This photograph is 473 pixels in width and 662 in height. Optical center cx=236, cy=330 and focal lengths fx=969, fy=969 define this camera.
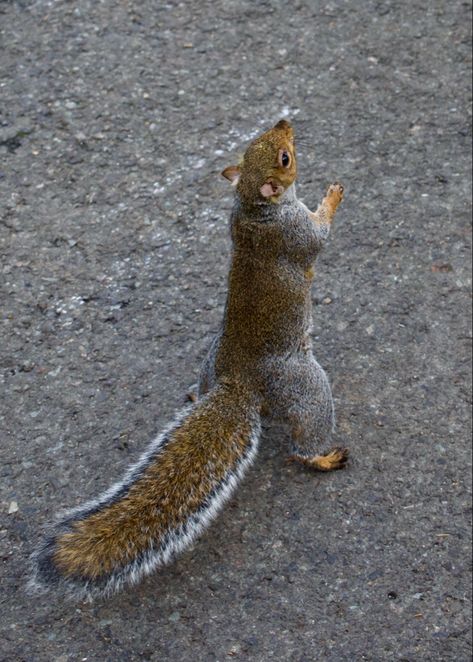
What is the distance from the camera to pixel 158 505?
2270 mm

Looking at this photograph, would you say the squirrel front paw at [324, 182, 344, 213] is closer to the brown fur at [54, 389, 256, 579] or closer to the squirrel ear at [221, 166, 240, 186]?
the squirrel ear at [221, 166, 240, 186]

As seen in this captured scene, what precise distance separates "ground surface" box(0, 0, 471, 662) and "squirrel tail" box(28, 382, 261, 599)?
0.26m

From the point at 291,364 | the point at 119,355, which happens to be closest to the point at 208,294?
the point at 119,355

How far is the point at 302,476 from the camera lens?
2744mm

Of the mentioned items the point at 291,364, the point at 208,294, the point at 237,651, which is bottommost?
the point at 237,651

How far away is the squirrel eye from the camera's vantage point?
251 centimetres

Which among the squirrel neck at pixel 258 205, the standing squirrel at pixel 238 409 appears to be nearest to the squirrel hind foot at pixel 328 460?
the standing squirrel at pixel 238 409

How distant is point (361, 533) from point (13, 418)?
1053mm

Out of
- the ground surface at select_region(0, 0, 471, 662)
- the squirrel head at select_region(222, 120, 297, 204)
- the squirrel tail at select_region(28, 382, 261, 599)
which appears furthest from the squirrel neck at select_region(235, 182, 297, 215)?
the ground surface at select_region(0, 0, 471, 662)

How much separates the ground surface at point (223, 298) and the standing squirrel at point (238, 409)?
196 mm

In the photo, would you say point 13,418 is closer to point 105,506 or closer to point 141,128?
point 105,506

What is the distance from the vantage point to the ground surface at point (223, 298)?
2479 mm

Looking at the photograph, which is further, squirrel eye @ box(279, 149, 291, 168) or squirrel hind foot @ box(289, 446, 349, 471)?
squirrel hind foot @ box(289, 446, 349, 471)

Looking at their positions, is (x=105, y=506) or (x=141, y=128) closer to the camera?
(x=105, y=506)
